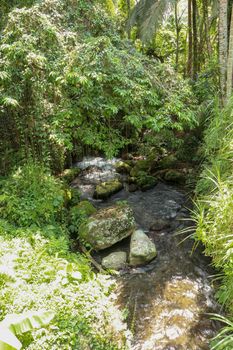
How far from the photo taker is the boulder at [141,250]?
4.95 meters

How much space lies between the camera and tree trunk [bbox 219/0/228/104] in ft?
19.0

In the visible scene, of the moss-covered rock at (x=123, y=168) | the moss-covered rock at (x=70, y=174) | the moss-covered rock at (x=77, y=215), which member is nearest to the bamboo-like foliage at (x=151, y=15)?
the moss-covered rock at (x=123, y=168)

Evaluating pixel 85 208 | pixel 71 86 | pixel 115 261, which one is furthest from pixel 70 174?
pixel 115 261

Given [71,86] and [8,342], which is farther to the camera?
[71,86]

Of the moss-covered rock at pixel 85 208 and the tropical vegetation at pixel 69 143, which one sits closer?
the tropical vegetation at pixel 69 143

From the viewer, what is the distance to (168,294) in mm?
4309

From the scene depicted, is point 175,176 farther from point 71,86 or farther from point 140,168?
point 71,86

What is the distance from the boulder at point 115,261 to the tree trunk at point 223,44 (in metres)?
3.81

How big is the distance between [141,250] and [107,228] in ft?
2.51

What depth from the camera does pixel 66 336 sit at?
8.82 ft

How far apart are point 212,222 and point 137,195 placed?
399 centimetres

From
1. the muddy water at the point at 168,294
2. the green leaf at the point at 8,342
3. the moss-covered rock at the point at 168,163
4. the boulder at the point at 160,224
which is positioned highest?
the green leaf at the point at 8,342

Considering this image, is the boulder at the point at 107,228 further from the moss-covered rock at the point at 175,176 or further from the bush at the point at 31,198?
the moss-covered rock at the point at 175,176

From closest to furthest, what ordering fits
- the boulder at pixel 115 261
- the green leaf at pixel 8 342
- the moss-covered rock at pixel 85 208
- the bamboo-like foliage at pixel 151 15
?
the green leaf at pixel 8 342 → the boulder at pixel 115 261 → the moss-covered rock at pixel 85 208 → the bamboo-like foliage at pixel 151 15
